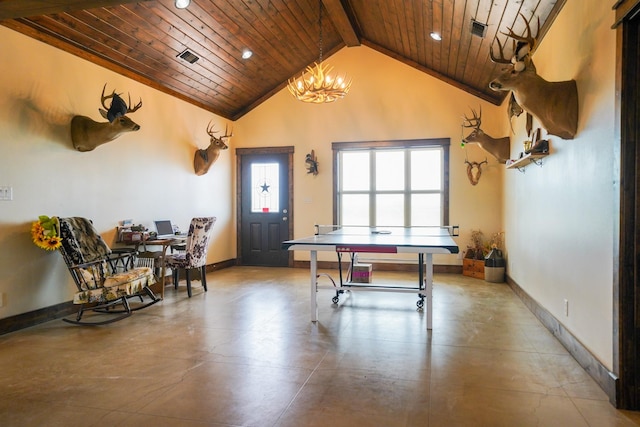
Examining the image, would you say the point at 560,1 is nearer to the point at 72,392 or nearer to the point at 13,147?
the point at 72,392

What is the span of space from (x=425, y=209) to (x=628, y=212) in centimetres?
467

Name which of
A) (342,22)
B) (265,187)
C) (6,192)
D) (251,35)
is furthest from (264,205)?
(6,192)

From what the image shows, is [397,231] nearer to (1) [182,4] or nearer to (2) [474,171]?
(2) [474,171]

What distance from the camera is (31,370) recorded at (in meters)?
2.69

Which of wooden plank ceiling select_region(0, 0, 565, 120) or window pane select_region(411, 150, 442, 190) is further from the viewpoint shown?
window pane select_region(411, 150, 442, 190)

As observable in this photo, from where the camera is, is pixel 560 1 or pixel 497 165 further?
pixel 497 165

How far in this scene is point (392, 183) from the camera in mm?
6914

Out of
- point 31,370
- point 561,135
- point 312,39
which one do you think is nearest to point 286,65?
point 312,39

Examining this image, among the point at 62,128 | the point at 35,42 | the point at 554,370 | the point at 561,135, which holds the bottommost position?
the point at 554,370

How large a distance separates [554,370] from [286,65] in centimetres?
593

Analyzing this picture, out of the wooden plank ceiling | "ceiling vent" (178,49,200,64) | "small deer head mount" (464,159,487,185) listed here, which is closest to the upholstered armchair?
the wooden plank ceiling

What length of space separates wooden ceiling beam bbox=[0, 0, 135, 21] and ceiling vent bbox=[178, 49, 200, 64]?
2220 mm

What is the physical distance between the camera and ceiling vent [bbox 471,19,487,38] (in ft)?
13.6

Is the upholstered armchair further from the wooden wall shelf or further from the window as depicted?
the wooden wall shelf
